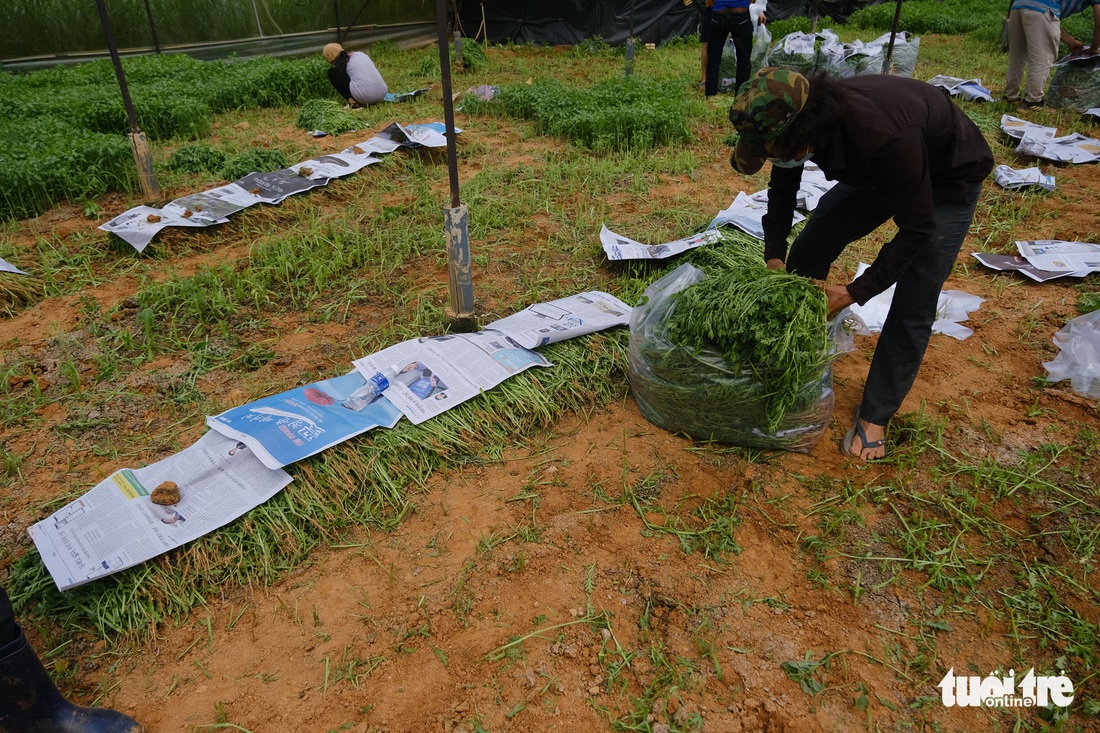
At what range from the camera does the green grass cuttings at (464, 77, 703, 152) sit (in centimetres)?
572

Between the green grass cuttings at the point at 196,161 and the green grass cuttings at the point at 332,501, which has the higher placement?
the green grass cuttings at the point at 196,161

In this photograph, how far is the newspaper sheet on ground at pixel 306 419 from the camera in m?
2.34

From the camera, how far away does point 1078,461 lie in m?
2.51

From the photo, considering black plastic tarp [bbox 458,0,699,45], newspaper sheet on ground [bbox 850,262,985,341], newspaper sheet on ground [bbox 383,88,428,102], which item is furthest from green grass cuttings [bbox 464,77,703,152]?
black plastic tarp [bbox 458,0,699,45]

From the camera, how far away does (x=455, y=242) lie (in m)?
2.98

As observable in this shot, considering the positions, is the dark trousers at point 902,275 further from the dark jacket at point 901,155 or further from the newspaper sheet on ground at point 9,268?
the newspaper sheet on ground at point 9,268

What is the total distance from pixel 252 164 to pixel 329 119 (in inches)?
65.3

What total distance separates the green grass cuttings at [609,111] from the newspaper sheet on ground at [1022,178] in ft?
8.23

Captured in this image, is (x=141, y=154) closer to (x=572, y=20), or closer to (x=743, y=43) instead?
(x=743, y=43)

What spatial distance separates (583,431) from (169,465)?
1.57 m

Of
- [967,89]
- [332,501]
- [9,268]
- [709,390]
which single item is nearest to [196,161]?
[9,268]

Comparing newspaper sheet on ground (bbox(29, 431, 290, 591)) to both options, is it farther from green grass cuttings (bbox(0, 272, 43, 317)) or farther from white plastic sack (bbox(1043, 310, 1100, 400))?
white plastic sack (bbox(1043, 310, 1100, 400))

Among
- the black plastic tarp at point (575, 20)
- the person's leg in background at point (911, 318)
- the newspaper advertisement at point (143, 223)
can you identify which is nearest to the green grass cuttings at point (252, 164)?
the newspaper advertisement at point (143, 223)

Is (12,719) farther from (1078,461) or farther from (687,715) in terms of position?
(1078,461)
